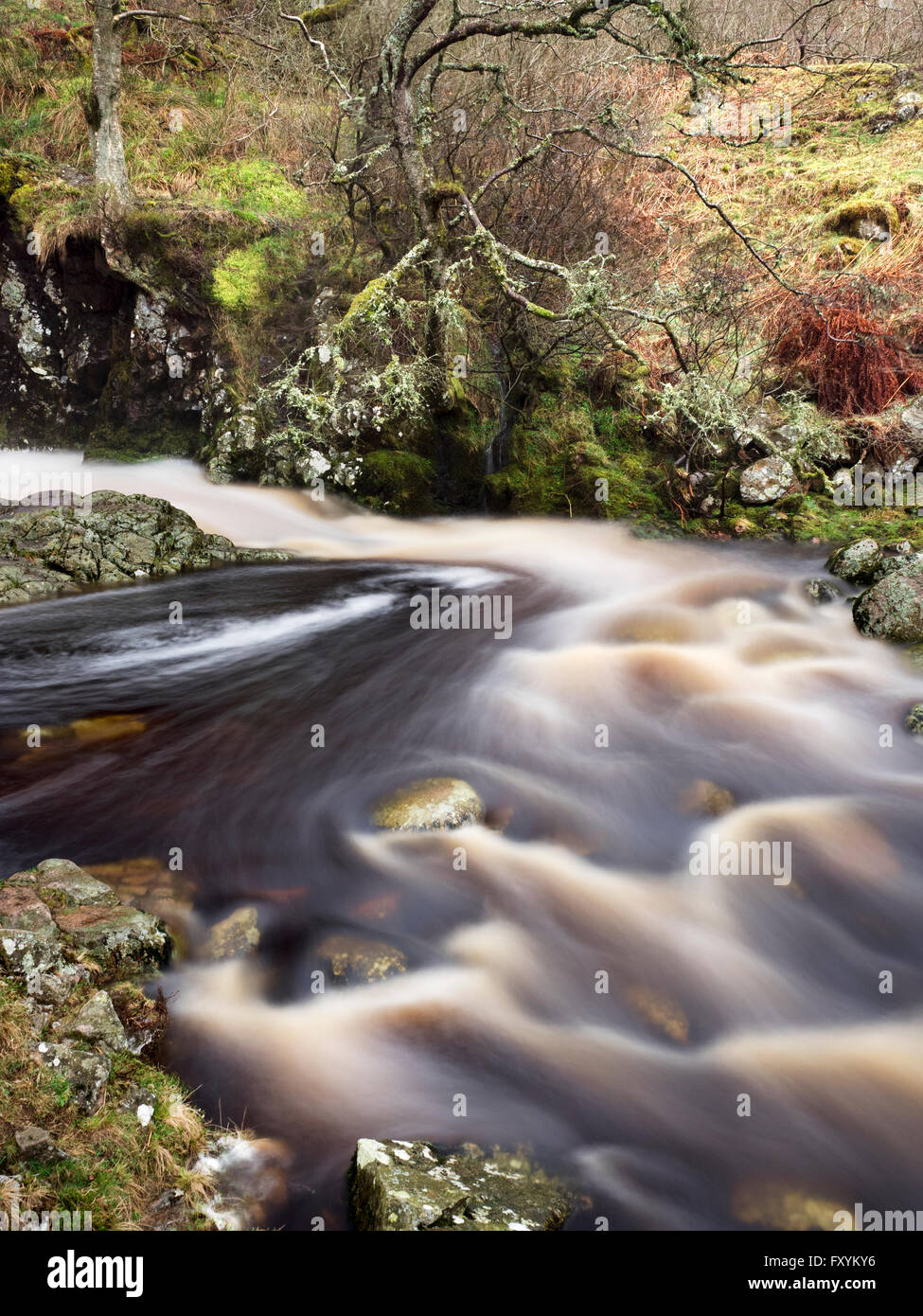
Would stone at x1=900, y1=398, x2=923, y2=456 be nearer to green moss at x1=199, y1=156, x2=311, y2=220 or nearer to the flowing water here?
the flowing water

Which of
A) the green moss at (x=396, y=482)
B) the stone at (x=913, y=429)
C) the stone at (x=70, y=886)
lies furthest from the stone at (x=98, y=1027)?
the stone at (x=913, y=429)

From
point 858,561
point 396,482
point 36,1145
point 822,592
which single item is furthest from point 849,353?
point 36,1145

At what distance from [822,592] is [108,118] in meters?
10.8

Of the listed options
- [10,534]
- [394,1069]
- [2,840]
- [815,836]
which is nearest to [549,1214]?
[394,1069]

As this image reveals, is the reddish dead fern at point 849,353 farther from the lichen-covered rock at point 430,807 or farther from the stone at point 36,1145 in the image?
the stone at point 36,1145

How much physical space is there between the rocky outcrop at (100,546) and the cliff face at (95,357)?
228 centimetres

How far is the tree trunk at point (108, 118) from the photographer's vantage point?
991 cm

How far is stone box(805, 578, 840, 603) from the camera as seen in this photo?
268 inches

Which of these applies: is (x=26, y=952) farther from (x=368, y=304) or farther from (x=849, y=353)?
(x=849, y=353)

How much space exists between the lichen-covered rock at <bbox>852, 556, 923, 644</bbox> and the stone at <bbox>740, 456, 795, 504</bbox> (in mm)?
2558

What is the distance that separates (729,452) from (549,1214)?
8.14m

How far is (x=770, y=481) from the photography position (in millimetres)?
8578
